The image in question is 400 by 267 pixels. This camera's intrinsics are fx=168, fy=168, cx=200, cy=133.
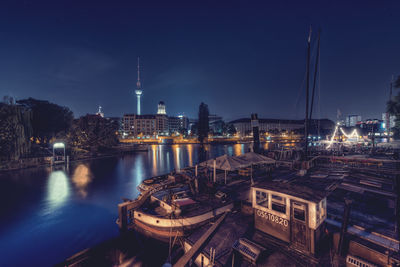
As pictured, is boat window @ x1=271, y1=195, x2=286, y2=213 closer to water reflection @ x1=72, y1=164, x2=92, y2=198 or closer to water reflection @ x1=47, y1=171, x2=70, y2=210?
water reflection @ x1=47, y1=171, x2=70, y2=210

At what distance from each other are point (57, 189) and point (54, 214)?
962 centimetres

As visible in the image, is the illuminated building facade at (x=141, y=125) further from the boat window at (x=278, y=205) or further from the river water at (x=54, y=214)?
the boat window at (x=278, y=205)

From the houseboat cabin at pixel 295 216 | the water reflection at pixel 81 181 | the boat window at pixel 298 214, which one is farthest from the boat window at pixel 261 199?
the water reflection at pixel 81 181

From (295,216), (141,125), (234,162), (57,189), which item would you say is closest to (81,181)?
(57,189)

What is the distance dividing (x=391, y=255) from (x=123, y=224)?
43.3ft

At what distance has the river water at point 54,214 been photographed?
11.9 m

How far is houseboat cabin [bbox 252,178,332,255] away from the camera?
20.2 ft

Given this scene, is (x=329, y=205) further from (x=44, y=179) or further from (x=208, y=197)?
(x=44, y=179)

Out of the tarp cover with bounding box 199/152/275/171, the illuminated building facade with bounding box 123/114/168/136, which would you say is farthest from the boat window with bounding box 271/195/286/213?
the illuminated building facade with bounding box 123/114/168/136

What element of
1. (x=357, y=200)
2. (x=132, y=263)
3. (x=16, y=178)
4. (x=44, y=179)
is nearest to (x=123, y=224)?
(x=132, y=263)

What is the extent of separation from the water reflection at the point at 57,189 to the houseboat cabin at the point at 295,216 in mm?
23572

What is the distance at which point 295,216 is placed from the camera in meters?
6.57

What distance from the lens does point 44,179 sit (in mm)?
30312

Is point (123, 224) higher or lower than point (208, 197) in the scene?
lower
